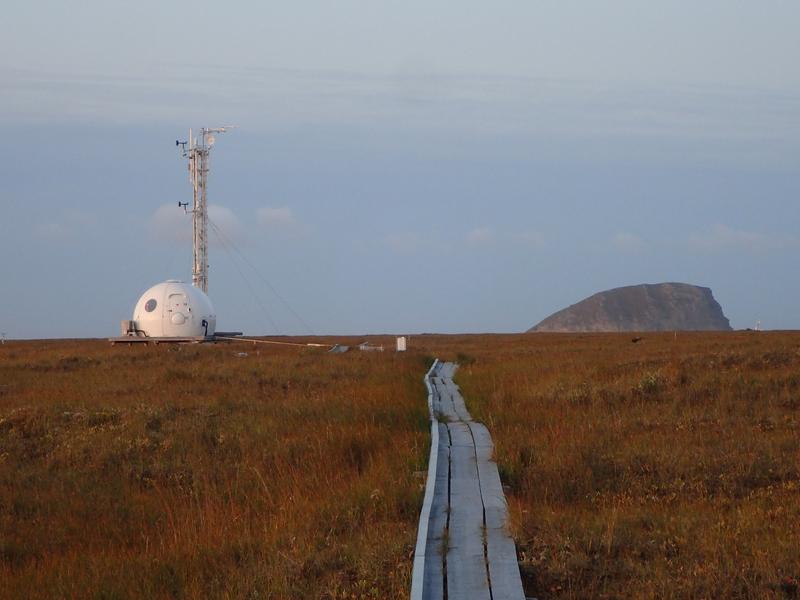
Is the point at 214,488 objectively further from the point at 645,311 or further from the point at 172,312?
the point at 645,311

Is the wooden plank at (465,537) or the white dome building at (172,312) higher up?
the white dome building at (172,312)

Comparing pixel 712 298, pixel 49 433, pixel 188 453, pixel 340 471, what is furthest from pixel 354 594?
pixel 712 298

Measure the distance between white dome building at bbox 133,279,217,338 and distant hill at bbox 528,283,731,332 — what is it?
277ft

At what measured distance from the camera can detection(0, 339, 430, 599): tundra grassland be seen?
22.7ft

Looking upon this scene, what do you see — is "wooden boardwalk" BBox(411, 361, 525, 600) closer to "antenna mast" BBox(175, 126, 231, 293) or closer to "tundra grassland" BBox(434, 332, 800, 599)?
"tundra grassland" BBox(434, 332, 800, 599)

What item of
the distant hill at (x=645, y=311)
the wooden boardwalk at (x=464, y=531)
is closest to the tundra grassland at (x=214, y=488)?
the wooden boardwalk at (x=464, y=531)

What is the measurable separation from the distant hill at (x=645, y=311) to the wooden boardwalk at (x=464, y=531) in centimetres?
11358

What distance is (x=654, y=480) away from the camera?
30.7 ft

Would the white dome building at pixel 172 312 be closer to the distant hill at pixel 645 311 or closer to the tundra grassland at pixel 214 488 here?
the tundra grassland at pixel 214 488

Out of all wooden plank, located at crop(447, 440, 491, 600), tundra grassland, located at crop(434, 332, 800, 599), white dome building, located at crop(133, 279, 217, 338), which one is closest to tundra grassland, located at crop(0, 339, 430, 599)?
wooden plank, located at crop(447, 440, 491, 600)

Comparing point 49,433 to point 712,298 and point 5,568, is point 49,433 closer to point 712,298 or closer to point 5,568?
point 5,568

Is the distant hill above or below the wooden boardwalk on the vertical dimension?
above

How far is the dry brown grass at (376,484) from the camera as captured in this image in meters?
6.64

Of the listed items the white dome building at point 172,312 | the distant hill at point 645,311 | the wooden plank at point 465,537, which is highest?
the distant hill at point 645,311
